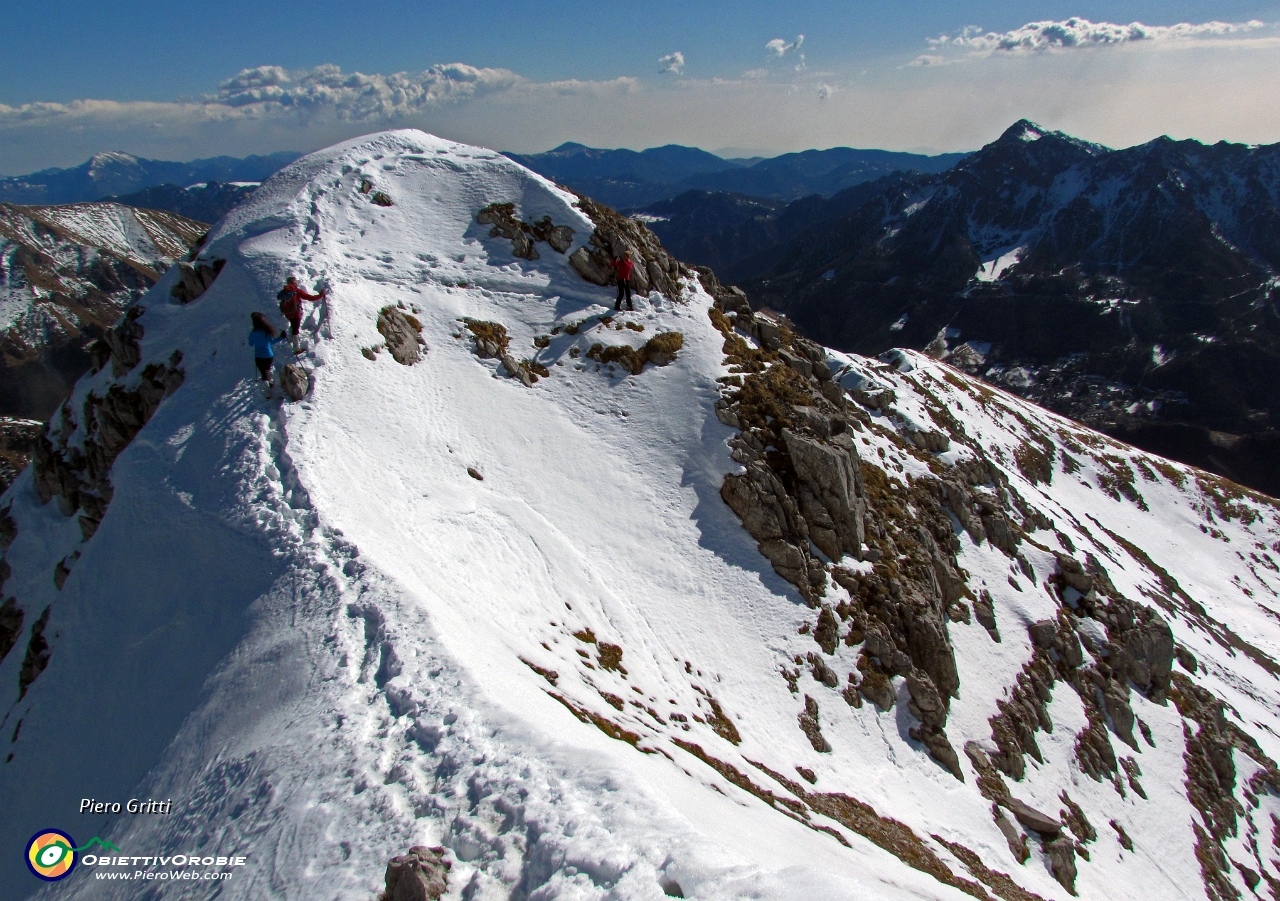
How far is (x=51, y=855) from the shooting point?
10969mm

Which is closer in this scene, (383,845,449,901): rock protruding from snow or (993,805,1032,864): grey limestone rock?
(383,845,449,901): rock protruding from snow

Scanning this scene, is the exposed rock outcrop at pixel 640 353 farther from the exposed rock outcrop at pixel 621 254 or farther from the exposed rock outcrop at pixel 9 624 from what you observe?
the exposed rock outcrop at pixel 9 624

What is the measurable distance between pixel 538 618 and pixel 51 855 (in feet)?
33.9

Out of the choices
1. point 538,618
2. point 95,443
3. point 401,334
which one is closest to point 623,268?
point 401,334

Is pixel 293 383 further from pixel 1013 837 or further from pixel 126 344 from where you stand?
pixel 1013 837

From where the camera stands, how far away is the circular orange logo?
1030 centimetres

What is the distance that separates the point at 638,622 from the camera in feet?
64.2

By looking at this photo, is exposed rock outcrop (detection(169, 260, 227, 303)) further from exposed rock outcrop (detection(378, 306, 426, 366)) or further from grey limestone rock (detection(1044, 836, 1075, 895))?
grey limestone rock (detection(1044, 836, 1075, 895))

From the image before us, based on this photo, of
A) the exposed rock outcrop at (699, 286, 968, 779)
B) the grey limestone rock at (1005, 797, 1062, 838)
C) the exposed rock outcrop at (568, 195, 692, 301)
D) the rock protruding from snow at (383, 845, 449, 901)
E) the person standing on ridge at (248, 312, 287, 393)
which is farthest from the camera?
the exposed rock outcrop at (568, 195, 692, 301)

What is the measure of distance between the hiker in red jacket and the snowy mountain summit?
4.40ft

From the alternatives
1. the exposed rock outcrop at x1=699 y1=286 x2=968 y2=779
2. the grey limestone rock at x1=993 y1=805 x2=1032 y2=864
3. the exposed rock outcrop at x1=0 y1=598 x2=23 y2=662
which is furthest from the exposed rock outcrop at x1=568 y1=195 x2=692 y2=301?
the exposed rock outcrop at x1=0 y1=598 x2=23 y2=662

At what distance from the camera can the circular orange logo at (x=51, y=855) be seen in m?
10.3

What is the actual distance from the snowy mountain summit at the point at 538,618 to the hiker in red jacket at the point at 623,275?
52.8 inches

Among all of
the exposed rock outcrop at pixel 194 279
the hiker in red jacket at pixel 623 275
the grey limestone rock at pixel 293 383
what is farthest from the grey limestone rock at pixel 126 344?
the hiker in red jacket at pixel 623 275
